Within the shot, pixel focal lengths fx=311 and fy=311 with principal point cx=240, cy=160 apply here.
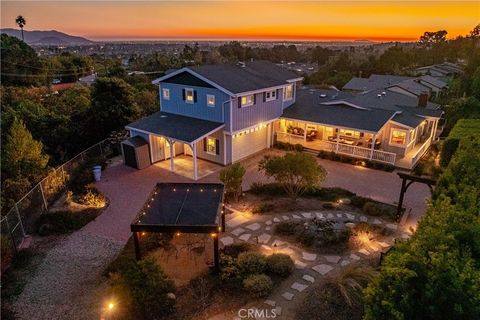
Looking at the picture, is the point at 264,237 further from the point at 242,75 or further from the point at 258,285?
the point at 242,75

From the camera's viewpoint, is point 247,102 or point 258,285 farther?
point 247,102

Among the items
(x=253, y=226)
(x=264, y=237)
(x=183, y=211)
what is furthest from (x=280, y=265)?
(x=183, y=211)

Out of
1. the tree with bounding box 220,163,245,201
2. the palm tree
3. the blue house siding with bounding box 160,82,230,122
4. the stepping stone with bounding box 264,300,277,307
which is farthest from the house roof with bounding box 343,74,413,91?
the palm tree

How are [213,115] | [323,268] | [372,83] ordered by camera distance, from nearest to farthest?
[323,268] → [213,115] → [372,83]

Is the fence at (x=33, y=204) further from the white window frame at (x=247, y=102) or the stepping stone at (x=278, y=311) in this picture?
the white window frame at (x=247, y=102)

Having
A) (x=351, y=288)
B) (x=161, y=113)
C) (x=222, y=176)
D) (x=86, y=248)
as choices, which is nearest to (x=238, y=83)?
(x=161, y=113)

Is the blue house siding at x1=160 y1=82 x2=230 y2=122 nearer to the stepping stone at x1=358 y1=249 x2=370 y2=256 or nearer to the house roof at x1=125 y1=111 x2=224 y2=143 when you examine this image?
the house roof at x1=125 y1=111 x2=224 y2=143

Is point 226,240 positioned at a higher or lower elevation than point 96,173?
lower

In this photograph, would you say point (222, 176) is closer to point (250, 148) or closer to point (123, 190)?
point (123, 190)
